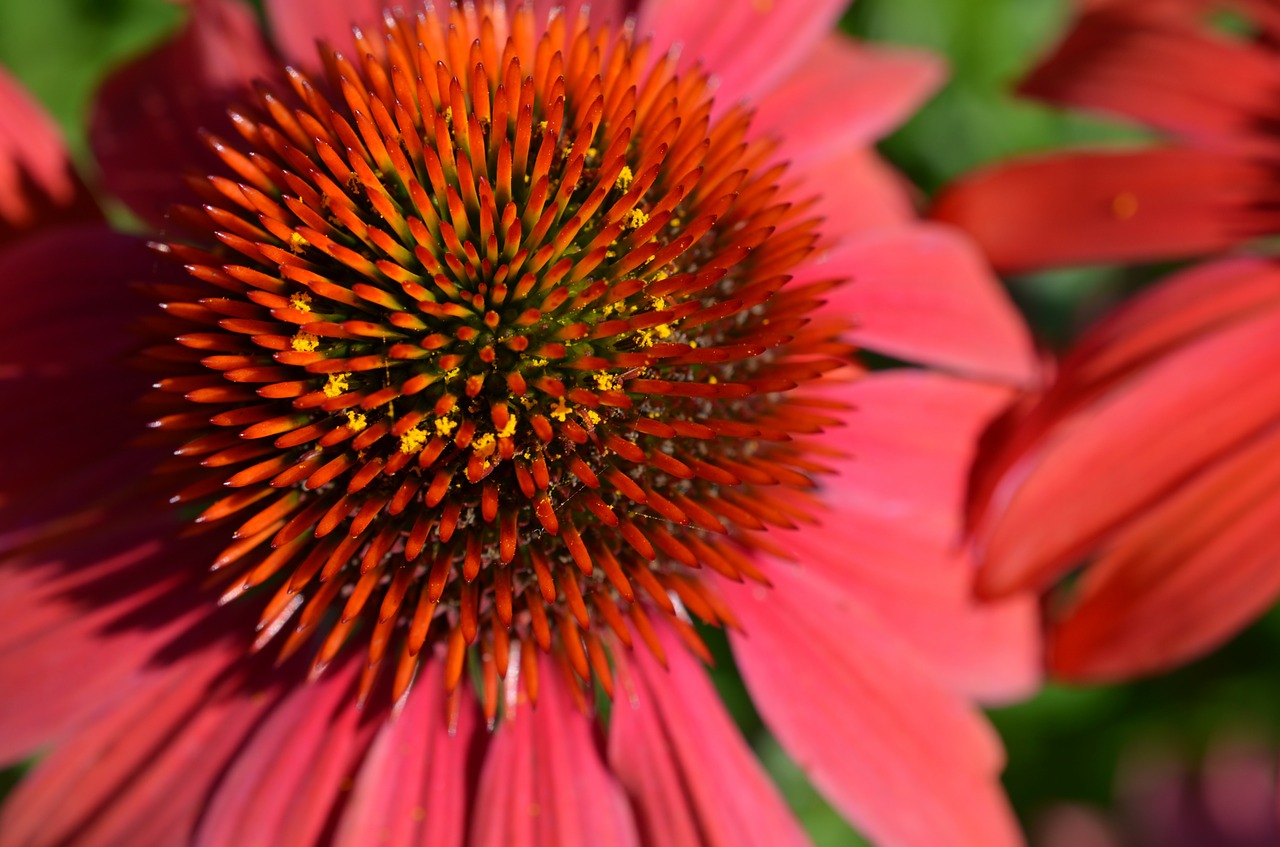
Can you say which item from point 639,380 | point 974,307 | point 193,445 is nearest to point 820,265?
point 974,307

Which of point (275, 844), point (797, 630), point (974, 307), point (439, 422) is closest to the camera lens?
point (439, 422)

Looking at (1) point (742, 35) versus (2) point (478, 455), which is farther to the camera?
(1) point (742, 35)

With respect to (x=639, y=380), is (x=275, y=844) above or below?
below

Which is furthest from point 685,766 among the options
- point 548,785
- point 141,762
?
point 141,762

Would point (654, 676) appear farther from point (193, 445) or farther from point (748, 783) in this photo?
point (193, 445)

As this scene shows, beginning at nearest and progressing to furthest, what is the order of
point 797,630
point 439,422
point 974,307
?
point 439,422 → point 797,630 → point 974,307

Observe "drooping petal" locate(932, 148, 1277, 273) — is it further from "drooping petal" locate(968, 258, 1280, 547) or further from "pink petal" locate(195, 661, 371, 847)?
"pink petal" locate(195, 661, 371, 847)

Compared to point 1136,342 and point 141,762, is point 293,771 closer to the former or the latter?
point 141,762
